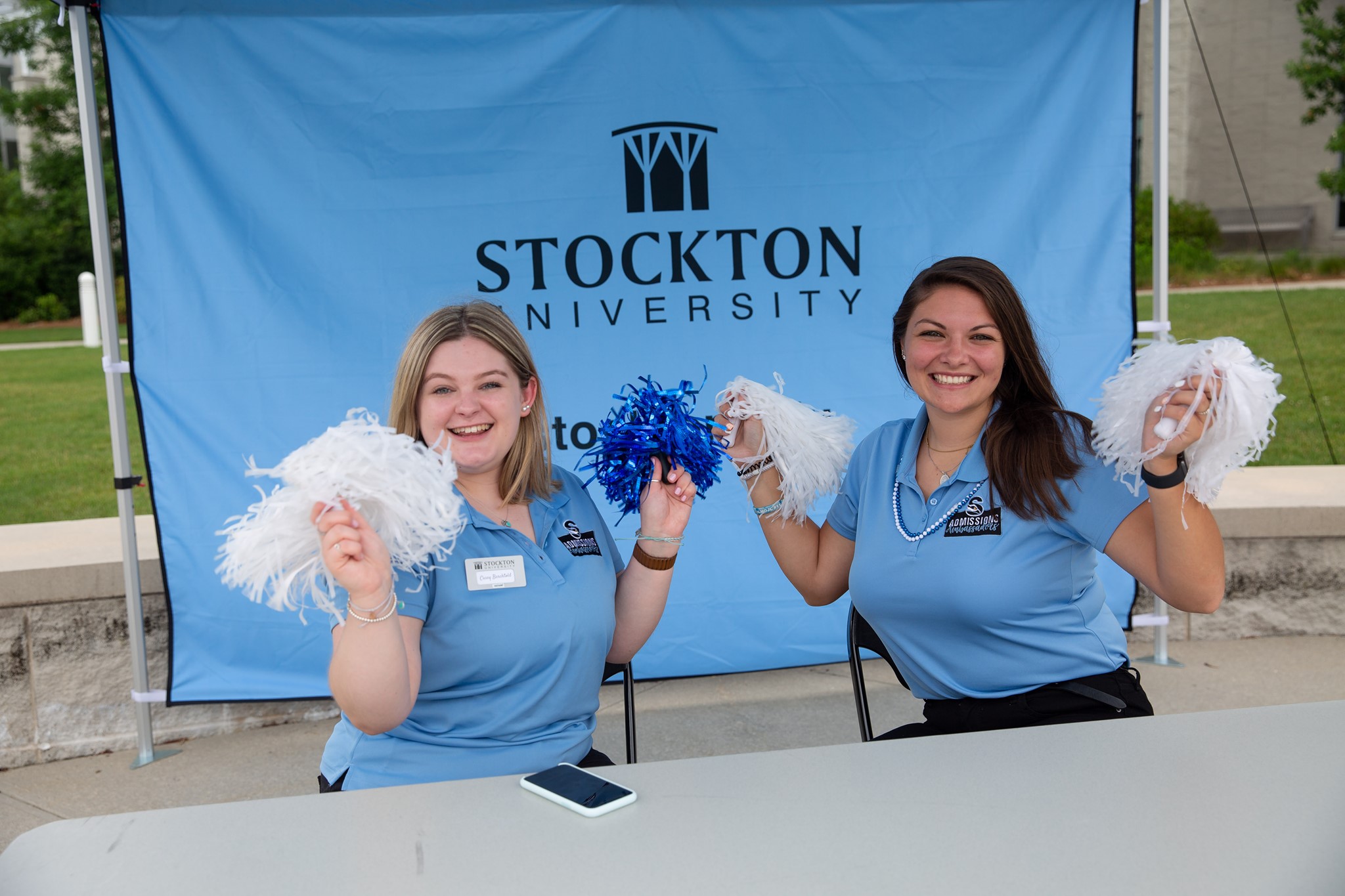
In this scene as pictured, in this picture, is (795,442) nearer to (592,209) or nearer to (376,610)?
(376,610)

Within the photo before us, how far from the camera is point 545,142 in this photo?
3.35 meters

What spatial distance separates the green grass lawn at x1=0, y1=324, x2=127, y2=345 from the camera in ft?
48.9

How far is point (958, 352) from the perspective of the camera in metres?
2.12

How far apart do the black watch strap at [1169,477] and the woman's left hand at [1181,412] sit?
62 millimetres

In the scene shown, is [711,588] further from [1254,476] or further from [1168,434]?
[1254,476]

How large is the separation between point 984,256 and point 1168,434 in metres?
1.98

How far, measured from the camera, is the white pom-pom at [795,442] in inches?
83.0

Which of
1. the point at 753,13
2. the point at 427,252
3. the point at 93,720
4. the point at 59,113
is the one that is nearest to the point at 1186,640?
the point at 753,13

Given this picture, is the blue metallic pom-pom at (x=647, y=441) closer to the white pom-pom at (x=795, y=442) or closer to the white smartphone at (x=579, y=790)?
the white pom-pom at (x=795, y=442)

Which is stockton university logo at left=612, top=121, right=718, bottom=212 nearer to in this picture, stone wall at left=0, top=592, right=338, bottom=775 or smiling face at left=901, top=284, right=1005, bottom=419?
smiling face at left=901, top=284, right=1005, bottom=419

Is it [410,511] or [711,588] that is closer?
[410,511]

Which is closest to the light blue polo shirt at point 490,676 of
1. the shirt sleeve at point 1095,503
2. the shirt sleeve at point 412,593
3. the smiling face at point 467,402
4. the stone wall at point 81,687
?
the shirt sleeve at point 412,593


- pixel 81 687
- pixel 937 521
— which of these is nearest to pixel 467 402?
pixel 937 521

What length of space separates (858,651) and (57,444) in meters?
7.98
